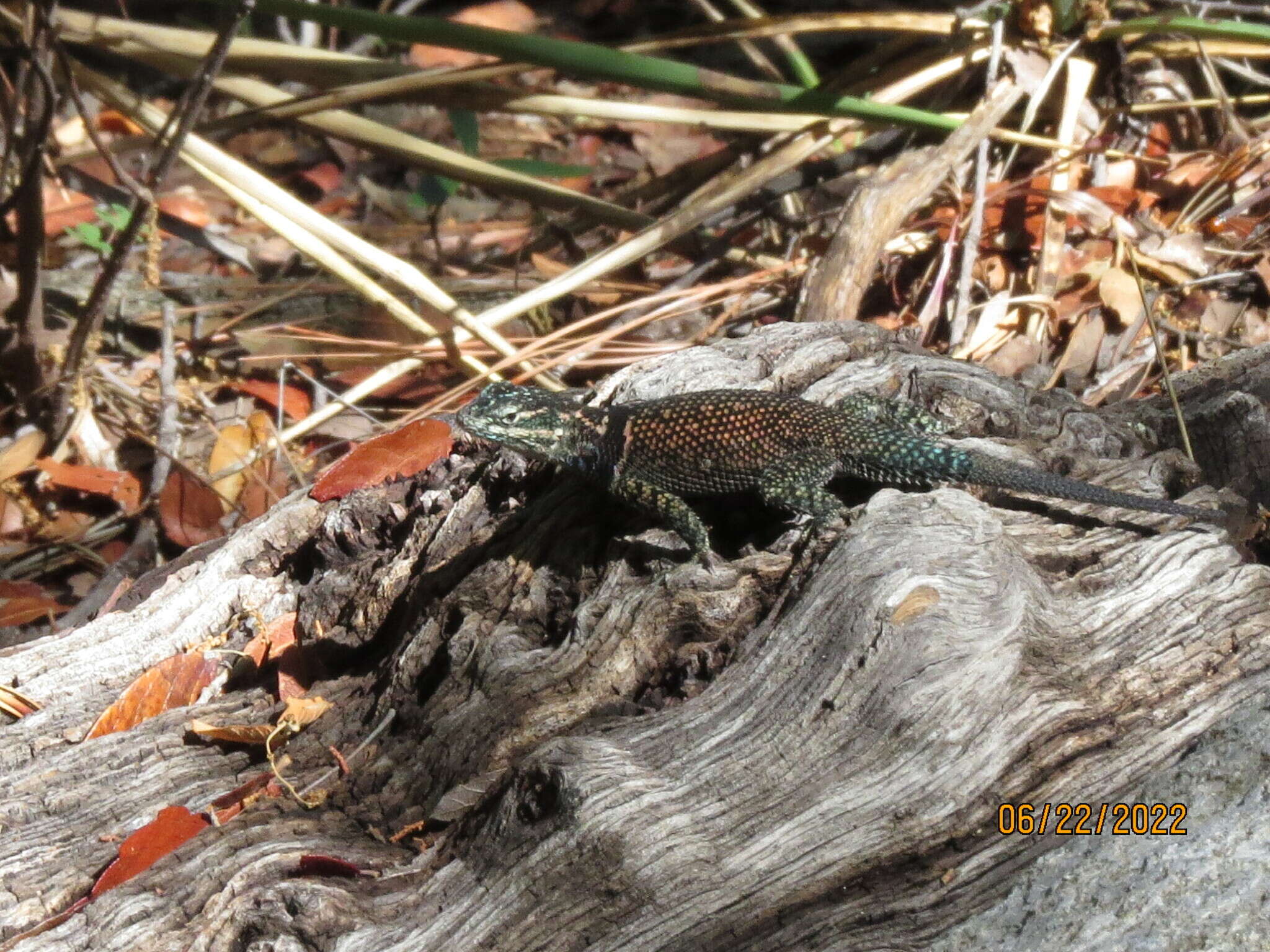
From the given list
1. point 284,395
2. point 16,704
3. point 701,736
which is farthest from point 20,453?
point 701,736

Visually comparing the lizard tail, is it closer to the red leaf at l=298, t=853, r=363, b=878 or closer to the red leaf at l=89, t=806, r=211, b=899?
the red leaf at l=298, t=853, r=363, b=878

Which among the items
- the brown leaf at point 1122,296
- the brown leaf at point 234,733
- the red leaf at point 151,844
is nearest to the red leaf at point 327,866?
the red leaf at point 151,844

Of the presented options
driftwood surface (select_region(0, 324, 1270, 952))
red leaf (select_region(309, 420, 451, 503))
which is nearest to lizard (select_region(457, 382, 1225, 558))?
driftwood surface (select_region(0, 324, 1270, 952))

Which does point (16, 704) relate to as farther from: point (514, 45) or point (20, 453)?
point (514, 45)

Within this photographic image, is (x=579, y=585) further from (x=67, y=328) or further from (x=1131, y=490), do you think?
(x=67, y=328)

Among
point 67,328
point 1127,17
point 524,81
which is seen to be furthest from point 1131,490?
point 524,81
